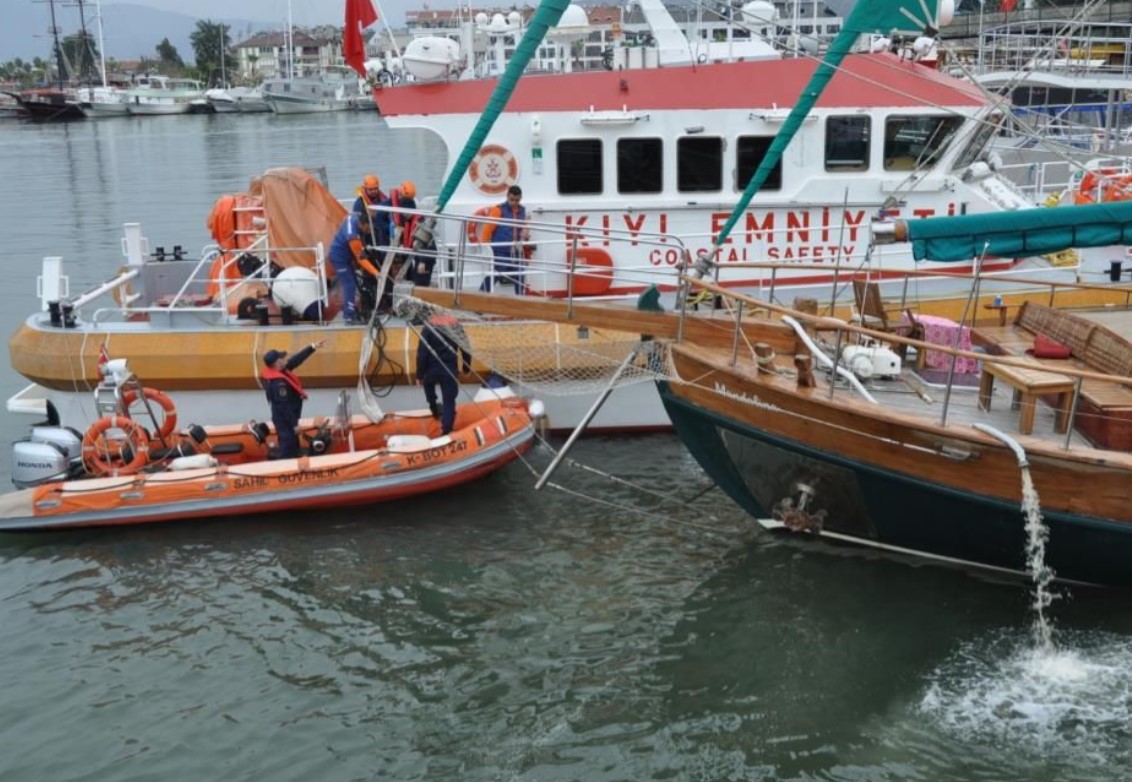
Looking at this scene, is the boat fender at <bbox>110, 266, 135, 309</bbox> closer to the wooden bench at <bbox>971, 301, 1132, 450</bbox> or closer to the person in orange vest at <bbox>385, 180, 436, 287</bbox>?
the person in orange vest at <bbox>385, 180, 436, 287</bbox>

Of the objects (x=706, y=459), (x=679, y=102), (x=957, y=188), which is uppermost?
(x=679, y=102)

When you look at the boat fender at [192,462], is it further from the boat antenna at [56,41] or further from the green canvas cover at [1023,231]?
the boat antenna at [56,41]

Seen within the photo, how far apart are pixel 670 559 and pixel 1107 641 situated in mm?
3214

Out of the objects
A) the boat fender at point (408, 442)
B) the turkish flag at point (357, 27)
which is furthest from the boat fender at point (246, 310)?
the turkish flag at point (357, 27)

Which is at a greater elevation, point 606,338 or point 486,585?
point 606,338

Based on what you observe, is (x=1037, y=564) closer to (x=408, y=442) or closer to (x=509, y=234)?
(x=408, y=442)

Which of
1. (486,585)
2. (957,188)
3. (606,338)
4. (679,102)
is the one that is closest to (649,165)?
(679,102)

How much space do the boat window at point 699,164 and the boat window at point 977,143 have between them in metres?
2.60

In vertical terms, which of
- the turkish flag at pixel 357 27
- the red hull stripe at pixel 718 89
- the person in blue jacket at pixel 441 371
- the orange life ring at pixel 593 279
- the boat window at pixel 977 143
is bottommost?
the person in blue jacket at pixel 441 371

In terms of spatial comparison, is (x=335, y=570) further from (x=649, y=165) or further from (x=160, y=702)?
(x=649, y=165)

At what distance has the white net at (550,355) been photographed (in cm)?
835

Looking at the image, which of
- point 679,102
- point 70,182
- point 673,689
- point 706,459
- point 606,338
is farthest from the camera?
point 70,182

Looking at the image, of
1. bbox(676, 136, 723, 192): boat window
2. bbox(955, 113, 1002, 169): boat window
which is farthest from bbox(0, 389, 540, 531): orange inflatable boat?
bbox(955, 113, 1002, 169): boat window

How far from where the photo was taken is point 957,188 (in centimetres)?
1182
